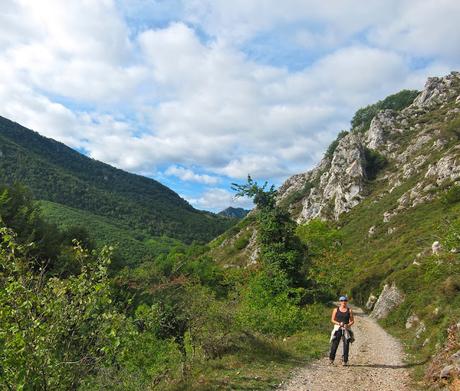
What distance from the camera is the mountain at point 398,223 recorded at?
810 inches

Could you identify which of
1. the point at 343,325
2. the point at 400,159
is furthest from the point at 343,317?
the point at 400,159

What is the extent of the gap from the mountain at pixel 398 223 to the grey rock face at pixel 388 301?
0.38 feet

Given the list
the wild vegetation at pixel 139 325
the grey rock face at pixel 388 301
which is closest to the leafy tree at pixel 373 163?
the grey rock face at pixel 388 301

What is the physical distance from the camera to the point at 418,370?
493 inches

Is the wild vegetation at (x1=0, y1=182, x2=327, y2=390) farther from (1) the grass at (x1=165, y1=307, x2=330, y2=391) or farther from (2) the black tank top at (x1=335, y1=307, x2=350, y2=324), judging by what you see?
(2) the black tank top at (x1=335, y1=307, x2=350, y2=324)

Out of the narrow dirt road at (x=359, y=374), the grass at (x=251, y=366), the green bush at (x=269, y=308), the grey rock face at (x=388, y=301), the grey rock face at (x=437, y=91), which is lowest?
the grass at (x=251, y=366)

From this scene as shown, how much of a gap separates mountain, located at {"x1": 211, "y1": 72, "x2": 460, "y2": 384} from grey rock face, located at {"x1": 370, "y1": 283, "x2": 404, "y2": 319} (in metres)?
0.11

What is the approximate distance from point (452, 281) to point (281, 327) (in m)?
10.6

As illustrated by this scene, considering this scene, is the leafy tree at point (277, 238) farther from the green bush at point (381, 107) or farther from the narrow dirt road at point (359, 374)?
the green bush at point (381, 107)

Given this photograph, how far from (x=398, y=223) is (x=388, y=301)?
31500mm

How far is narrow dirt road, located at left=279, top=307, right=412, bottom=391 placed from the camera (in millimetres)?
10727

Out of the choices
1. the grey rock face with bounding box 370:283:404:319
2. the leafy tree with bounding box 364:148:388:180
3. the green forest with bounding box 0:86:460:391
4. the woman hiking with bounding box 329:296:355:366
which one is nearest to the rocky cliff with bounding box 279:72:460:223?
the leafy tree with bounding box 364:148:388:180

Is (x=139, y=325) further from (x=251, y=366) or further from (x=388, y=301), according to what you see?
(x=388, y=301)

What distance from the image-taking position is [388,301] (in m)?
31.2
